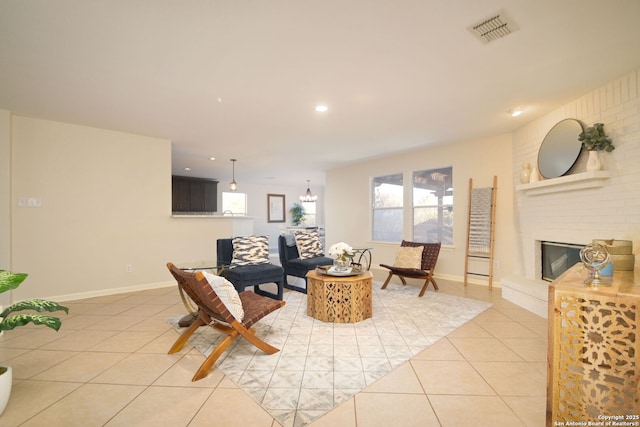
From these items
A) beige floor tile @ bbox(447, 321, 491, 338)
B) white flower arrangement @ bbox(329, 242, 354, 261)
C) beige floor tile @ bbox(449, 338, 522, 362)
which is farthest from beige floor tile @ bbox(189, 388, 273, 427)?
beige floor tile @ bbox(447, 321, 491, 338)

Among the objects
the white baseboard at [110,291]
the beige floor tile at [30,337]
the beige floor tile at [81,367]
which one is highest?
the white baseboard at [110,291]

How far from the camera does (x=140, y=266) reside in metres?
4.52

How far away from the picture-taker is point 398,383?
76.8 inches

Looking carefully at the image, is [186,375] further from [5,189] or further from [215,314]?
[5,189]

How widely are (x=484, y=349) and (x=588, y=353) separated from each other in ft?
3.63

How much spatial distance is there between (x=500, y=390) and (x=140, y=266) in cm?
480

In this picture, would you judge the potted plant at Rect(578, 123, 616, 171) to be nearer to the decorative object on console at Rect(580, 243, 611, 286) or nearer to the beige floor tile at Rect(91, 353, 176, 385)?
the decorative object on console at Rect(580, 243, 611, 286)

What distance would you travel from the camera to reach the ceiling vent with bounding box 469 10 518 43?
6.17 feet

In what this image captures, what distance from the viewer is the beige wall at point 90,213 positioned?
12.2 feet

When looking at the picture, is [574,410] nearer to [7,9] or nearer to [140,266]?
[7,9]

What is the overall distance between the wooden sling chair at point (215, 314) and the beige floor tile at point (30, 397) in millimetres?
687

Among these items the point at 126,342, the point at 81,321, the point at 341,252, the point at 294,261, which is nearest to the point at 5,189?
the point at 81,321

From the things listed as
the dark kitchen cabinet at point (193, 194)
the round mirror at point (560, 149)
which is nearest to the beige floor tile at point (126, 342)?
the round mirror at point (560, 149)

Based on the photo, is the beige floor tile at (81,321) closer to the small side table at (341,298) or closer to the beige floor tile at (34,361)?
the beige floor tile at (34,361)
